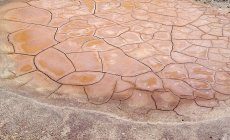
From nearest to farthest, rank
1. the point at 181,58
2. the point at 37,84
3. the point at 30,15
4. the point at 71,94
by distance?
the point at 71,94
the point at 37,84
the point at 181,58
the point at 30,15

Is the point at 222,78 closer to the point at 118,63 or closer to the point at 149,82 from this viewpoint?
the point at 149,82

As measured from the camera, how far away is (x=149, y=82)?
10.8 feet

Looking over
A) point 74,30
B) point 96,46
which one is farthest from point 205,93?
point 74,30

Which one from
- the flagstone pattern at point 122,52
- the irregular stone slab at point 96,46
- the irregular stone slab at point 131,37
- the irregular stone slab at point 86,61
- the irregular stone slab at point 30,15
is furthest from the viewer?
the irregular stone slab at point 30,15

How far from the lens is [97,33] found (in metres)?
4.14

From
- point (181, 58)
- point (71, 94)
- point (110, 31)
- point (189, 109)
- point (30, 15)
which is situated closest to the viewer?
point (189, 109)

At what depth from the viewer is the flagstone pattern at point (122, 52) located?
3139 millimetres

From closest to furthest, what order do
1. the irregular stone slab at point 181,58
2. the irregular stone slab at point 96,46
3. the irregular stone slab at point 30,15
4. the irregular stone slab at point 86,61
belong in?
the irregular stone slab at point 86,61, the irregular stone slab at point 181,58, the irregular stone slab at point 96,46, the irregular stone slab at point 30,15

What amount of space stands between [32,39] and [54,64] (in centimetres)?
65

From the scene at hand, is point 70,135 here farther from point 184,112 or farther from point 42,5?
point 42,5

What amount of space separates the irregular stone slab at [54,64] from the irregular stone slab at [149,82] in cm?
76

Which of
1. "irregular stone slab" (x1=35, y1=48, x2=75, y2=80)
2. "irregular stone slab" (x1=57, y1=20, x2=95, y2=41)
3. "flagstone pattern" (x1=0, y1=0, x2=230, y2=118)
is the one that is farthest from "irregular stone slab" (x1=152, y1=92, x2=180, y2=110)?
"irregular stone slab" (x1=57, y1=20, x2=95, y2=41)

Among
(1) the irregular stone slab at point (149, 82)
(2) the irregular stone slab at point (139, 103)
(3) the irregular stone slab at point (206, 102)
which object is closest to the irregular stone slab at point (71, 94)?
(2) the irregular stone slab at point (139, 103)

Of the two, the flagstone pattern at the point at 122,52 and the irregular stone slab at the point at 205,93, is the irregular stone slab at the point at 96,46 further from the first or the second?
the irregular stone slab at the point at 205,93
